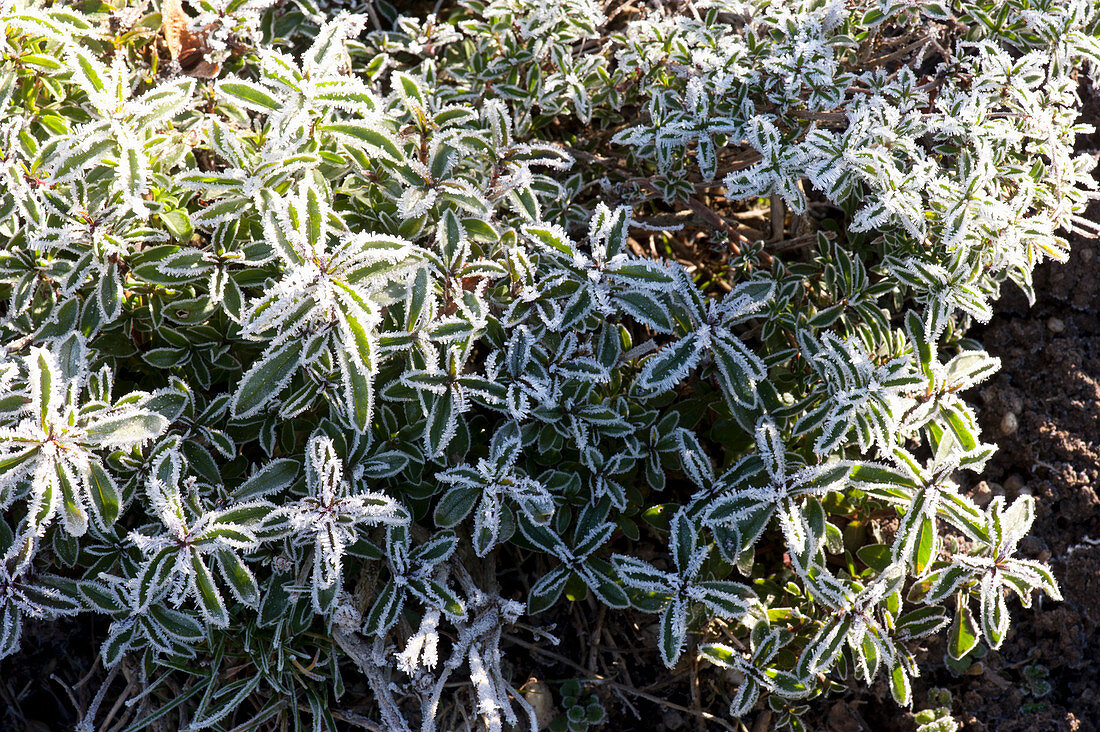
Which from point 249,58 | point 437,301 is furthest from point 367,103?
point 249,58

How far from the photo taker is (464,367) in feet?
7.14

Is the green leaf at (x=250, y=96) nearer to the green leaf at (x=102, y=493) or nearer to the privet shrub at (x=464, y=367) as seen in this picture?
the privet shrub at (x=464, y=367)

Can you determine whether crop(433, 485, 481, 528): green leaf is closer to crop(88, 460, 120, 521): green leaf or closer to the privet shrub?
the privet shrub

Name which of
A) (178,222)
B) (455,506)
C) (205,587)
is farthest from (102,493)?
(455,506)

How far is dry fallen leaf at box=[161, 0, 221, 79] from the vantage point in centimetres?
246

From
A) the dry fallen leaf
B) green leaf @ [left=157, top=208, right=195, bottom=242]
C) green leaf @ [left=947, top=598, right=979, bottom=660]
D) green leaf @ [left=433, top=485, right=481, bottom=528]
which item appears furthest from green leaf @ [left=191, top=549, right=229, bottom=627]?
green leaf @ [left=947, top=598, right=979, bottom=660]

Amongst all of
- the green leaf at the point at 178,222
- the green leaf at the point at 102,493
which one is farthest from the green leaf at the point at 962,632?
the green leaf at the point at 178,222

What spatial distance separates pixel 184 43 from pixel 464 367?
1339 millimetres

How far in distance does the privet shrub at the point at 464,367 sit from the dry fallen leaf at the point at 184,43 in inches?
0.4

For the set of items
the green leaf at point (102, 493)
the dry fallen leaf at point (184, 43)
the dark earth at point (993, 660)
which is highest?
the dry fallen leaf at point (184, 43)

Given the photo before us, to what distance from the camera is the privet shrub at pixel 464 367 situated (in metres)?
1.86

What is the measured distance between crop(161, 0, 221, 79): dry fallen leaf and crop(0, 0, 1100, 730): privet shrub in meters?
0.01

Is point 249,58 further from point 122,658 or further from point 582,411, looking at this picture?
point 122,658

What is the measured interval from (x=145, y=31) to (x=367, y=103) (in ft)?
3.02
